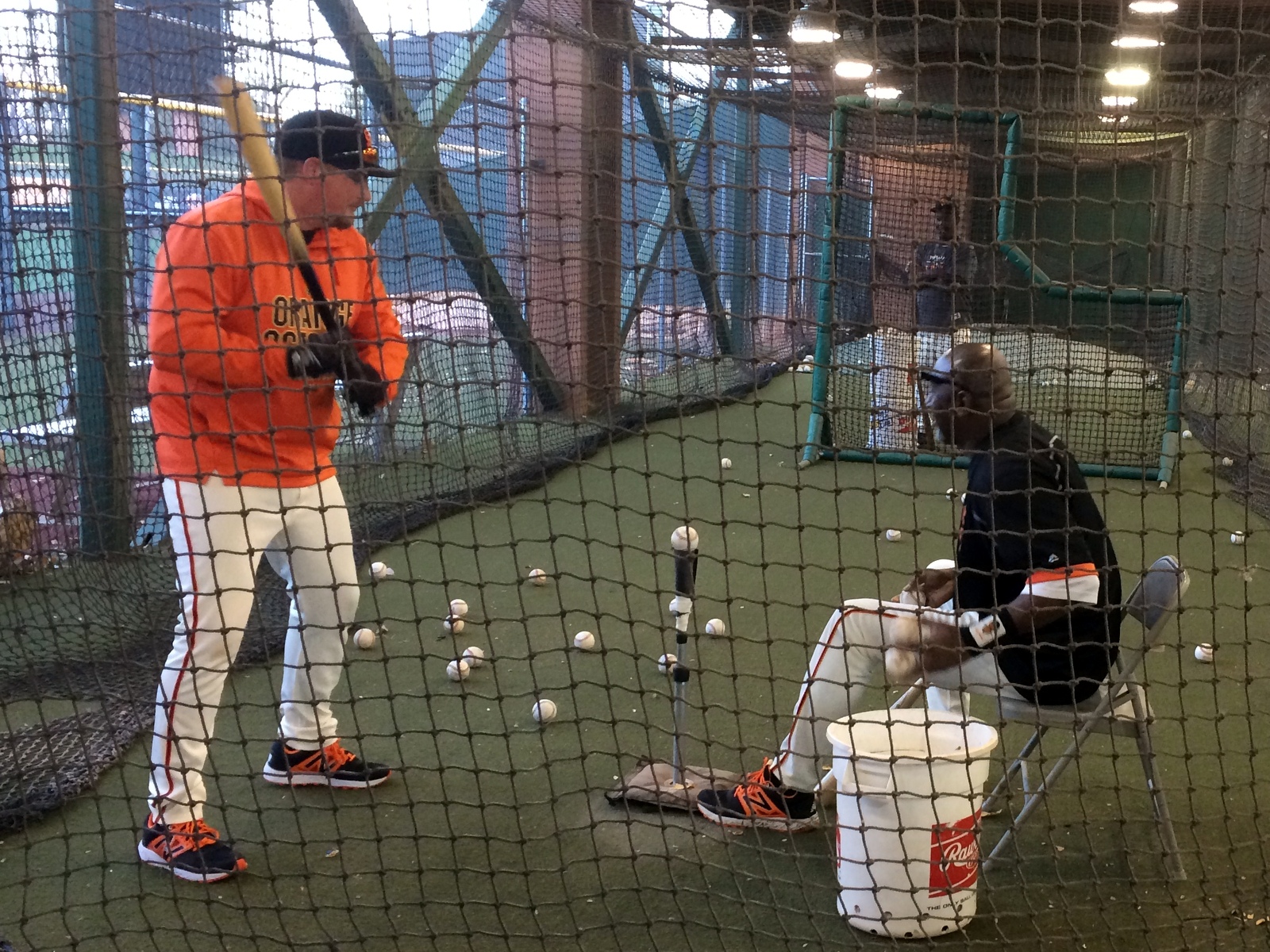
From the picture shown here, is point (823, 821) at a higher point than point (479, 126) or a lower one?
lower

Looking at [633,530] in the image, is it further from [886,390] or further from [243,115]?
[243,115]

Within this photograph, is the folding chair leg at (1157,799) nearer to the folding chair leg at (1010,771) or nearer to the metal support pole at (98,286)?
the folding chair leg at (1010,771)

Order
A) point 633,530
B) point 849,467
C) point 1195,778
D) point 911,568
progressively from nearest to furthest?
1. point 1195,778
2. point 911,568
3. point 633,530
4. point 849,467

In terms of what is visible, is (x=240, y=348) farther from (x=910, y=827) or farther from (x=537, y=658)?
(x=537, y=658)

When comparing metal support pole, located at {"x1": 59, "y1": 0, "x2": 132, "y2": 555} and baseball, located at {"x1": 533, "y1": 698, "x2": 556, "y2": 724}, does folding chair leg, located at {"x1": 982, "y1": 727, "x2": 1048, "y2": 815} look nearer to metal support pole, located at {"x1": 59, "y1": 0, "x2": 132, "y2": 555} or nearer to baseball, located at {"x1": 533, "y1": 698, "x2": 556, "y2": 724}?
baseball, located at {"x1": 533, "y1": 698, "x2": 556, "y2": 724}

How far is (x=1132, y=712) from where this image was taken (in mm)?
2482

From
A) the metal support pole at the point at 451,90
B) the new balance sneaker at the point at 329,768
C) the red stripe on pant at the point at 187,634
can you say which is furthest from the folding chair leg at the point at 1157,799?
the metal support pole at the point at 451,90

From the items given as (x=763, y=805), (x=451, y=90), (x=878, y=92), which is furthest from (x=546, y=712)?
(x=878, y=92)

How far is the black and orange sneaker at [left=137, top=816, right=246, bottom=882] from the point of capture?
2.46 m

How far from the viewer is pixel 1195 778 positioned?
297 centimetres

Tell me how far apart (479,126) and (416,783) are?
1.65 metres

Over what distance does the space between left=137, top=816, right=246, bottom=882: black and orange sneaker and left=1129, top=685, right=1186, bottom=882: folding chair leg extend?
6.18 feet

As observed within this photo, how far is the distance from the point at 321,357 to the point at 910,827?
1.43m

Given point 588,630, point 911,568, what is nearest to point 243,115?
point 588,630
